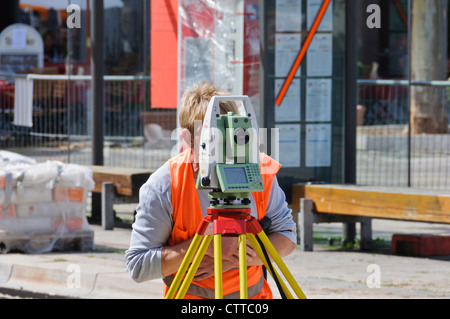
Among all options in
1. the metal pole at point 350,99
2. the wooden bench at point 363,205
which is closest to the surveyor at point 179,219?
the wooden bench at point 363,205

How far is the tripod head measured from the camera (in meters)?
3.08

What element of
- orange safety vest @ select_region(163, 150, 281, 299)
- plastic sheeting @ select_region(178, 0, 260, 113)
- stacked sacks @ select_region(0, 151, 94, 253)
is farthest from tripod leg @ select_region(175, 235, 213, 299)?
plastic sheeting @ select_region(178, 0, 260, 113)

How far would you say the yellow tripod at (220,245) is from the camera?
10.4 feet

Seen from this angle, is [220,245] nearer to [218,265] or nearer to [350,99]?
[218,265]

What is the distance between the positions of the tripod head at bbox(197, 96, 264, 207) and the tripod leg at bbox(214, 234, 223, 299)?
16 cm

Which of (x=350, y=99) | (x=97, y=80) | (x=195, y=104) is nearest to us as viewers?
(x=195, y=104)

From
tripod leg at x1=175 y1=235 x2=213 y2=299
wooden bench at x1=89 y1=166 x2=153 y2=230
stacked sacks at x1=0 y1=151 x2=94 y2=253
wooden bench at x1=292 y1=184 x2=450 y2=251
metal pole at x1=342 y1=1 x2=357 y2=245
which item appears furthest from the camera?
wooden bench at x1=89 y1=166 x2=153 y2=230

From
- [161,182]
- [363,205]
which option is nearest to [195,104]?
[161,182]

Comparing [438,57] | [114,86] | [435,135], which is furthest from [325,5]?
[438,57]

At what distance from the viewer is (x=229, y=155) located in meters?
3.12

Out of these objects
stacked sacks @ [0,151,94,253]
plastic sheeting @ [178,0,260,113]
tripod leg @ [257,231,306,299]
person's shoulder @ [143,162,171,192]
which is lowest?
stacked sacks @ [0,151,94,253]

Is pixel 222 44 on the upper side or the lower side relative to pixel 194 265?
upper

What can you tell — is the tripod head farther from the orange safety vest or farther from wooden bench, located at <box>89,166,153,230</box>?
wooden bench, located at <box>89,166,153,230</box>

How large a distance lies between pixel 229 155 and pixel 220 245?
0.30m
